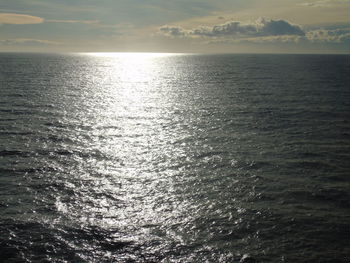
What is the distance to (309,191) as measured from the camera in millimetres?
27688

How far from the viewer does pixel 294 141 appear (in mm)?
41156

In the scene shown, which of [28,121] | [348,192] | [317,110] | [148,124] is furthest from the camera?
[317,110]

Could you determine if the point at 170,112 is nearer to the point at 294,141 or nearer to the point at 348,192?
the point at 294,141

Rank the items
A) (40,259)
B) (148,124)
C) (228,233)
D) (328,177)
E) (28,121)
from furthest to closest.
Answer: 1. (148,124)
2. (28,121)
3. (328,177)
4. (228,233)
5. (40,259)

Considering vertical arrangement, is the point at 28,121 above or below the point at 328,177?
above

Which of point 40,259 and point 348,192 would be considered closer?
point 40,259

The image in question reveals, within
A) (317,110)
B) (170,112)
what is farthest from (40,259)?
(317,110)

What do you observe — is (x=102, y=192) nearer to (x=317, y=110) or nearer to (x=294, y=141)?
(x=294, y=141)

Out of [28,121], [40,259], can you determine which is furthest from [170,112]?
[40,259]

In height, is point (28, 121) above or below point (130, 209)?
above

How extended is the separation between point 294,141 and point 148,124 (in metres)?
24.8

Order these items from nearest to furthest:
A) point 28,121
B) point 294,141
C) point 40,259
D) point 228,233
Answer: point 40,259
point 228,233
point 294,141
point 28,121

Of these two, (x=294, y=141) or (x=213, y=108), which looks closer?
(x=294, y=141)

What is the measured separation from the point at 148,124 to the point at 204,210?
30637mm
